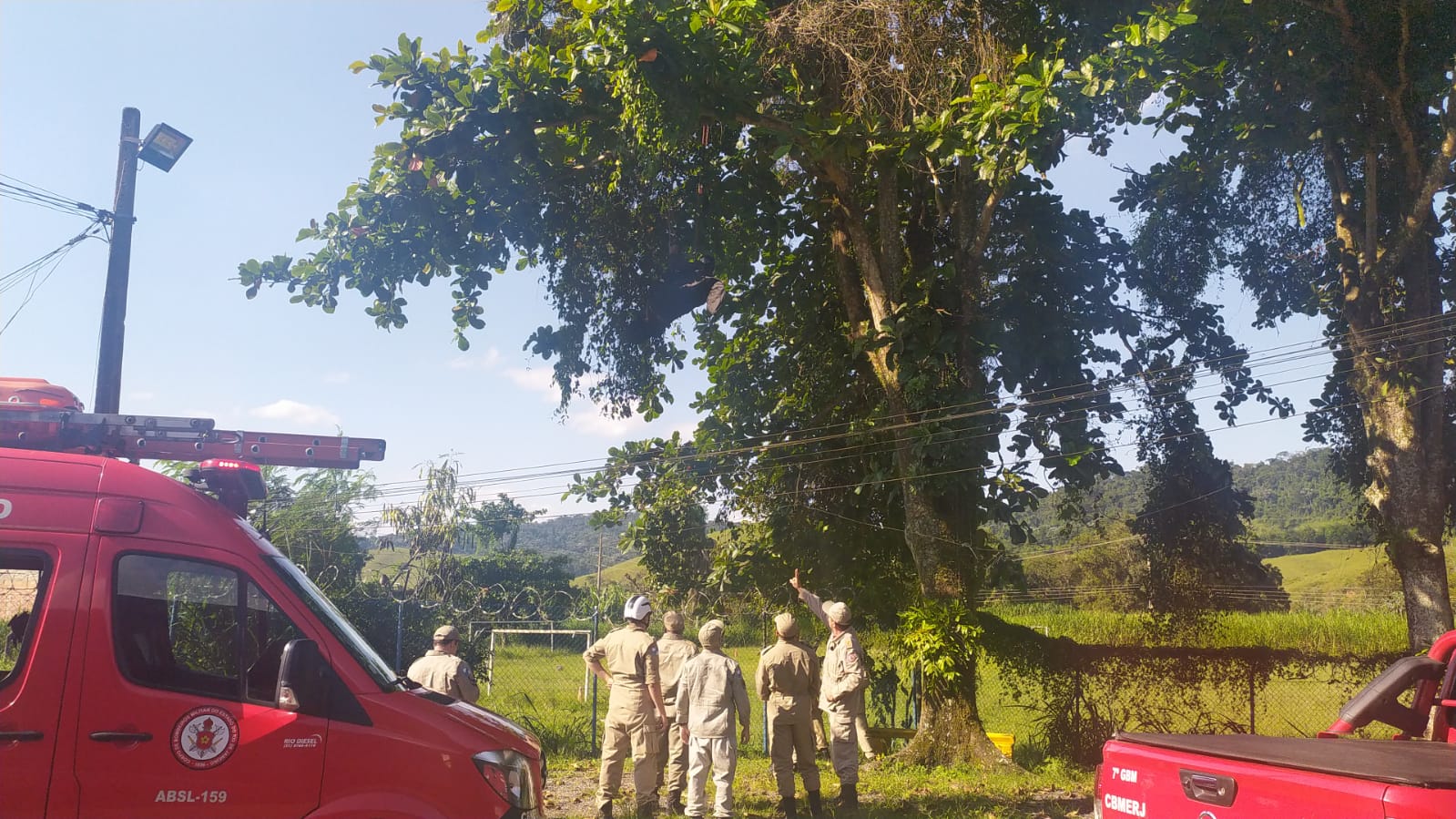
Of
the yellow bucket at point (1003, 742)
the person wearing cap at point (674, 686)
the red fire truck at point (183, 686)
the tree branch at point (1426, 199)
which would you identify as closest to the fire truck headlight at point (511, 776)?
the red fire truck at point (183, 686)

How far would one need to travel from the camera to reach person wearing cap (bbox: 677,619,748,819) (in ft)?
28.5

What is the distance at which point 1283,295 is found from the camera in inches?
635

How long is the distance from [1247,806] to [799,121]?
405 inches

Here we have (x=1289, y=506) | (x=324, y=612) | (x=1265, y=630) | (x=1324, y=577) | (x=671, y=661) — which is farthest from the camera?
(x=1289, y=506)

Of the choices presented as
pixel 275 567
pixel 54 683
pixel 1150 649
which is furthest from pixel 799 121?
pixel 54 683

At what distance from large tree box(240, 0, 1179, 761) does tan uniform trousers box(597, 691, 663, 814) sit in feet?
14.7

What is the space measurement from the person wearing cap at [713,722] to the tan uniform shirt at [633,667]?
39cm

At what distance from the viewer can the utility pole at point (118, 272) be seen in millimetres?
10656

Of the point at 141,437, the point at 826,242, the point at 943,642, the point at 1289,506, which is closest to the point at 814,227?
the point at 826,242

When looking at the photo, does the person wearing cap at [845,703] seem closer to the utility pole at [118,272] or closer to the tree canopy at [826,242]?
the tree canopy at [826,242]

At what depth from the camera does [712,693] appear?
884cm

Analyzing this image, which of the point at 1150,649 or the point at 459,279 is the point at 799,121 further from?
the point at 1150,649

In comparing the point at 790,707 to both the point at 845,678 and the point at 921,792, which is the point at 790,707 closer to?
the point at 845,678

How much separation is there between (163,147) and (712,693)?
29.5ft
